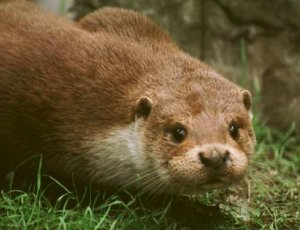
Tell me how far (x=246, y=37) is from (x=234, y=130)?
2.63 meters

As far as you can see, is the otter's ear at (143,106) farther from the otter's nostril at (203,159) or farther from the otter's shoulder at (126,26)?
the otter's shoulder at (126,26)

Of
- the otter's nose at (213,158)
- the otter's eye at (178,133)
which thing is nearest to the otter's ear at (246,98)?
the otter's eye at (178,133)

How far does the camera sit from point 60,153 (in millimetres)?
5461

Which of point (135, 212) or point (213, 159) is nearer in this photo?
point (213, 159)

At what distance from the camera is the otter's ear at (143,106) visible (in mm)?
5242

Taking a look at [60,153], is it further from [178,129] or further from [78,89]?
[178,129]

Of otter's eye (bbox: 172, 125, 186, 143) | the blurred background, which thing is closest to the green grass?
otter's eye (bbox: 172, 125, 186, 143)

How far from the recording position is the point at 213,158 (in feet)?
15.6

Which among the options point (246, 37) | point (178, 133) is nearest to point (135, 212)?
point (178, 133)

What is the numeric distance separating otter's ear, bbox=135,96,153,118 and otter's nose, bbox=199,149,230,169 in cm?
61

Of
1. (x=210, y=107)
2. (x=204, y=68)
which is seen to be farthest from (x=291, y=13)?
(x=210, y=107)

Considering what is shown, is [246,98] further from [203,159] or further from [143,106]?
[203,159]

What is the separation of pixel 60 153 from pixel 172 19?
2585 mm

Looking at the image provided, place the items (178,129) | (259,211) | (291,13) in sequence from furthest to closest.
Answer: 1. (291,13)
2. (259,211)
3. (178,129)
